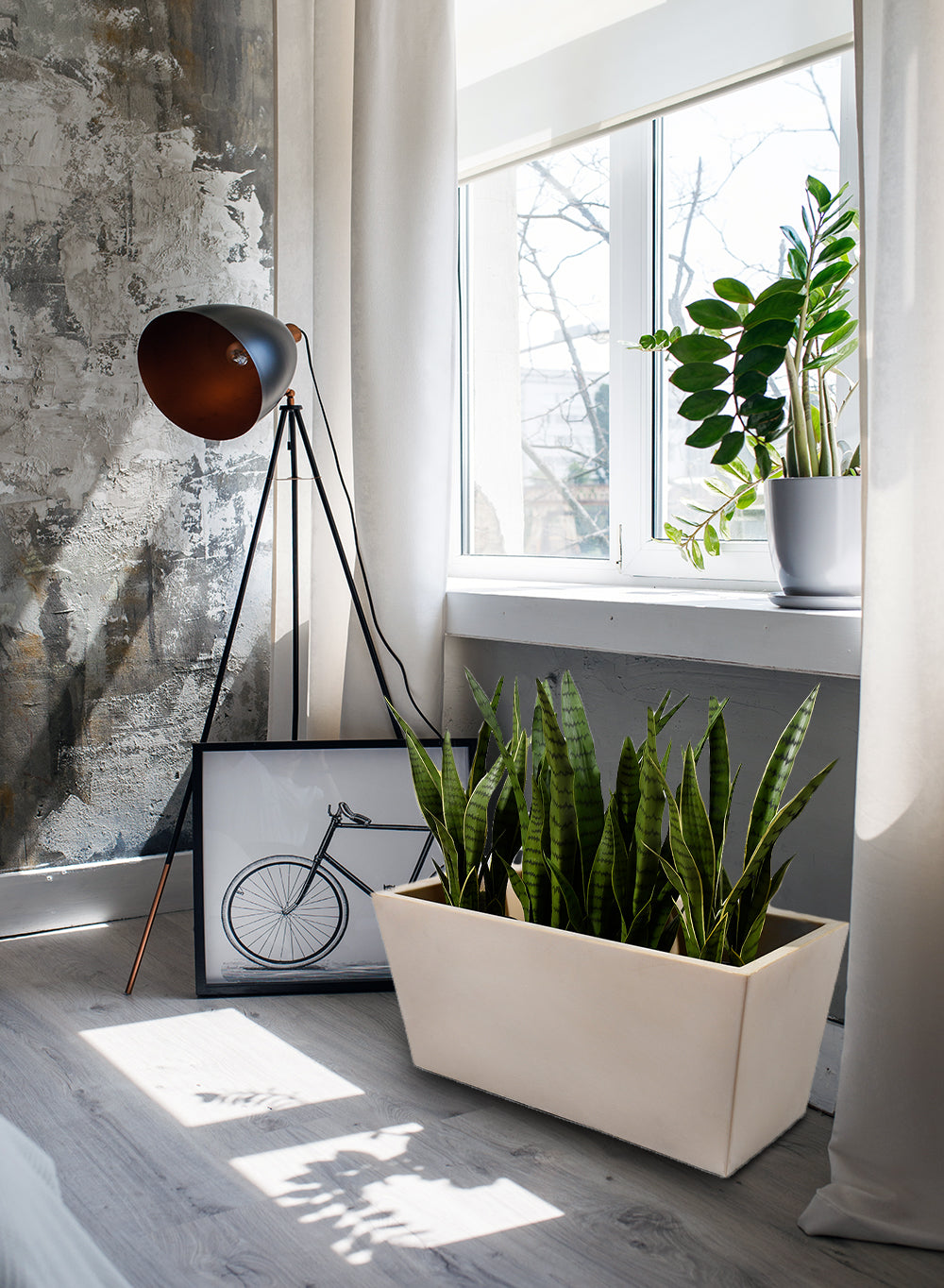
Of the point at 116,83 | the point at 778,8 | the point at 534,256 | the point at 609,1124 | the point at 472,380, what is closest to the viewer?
the point at 609,1124

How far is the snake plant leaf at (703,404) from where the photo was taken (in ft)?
5.62

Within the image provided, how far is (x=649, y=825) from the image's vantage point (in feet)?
4.74

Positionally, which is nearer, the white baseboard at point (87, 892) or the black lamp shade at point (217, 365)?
the black lamp shade at point (217, 365)

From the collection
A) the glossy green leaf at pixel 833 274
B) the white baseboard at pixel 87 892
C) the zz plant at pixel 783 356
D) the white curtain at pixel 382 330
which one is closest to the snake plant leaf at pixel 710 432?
the zz plant at pixel 783 356

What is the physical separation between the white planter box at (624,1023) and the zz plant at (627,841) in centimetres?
7

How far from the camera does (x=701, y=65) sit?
2039 mm

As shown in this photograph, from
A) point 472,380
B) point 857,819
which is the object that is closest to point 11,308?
point 472,380

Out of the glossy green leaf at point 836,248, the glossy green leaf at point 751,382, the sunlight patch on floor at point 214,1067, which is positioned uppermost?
the glossy green leaf at point 836,248

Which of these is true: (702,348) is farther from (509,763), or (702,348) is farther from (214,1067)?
(214,1067)

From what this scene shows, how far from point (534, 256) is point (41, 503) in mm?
1211

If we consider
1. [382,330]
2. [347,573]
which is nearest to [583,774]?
[347,573]

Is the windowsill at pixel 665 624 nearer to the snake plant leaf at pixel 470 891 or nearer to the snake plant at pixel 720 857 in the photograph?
the snake plant at pixel 720 857

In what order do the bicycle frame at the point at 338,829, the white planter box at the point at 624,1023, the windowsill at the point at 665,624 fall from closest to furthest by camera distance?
the white planter box at the point at 624,1023 → the windowsill at the point at 665,624 → the bicycle frame at the point at 338,829

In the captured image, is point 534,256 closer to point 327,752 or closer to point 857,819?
point 327,752
